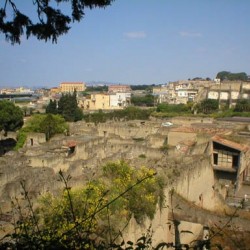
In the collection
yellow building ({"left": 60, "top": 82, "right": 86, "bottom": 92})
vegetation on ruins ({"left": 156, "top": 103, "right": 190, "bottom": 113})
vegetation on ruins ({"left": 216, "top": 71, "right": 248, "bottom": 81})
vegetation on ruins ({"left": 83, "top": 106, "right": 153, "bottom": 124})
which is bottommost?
vegetation on ruins ({"left": 83, "top": 106, "right": 153, "bottom": 124})

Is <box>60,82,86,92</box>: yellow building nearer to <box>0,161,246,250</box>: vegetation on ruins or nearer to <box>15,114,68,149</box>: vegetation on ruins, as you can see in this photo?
<box>15,114,68,149</box>: vegetation on ruins

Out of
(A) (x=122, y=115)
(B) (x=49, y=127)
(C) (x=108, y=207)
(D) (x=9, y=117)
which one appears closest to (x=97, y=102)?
(A) (x=122, y=115)

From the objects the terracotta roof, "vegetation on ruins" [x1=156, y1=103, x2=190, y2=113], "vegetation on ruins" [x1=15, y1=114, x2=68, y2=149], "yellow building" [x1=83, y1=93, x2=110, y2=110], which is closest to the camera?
the terracotta roof

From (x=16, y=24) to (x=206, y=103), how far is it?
2323 inches

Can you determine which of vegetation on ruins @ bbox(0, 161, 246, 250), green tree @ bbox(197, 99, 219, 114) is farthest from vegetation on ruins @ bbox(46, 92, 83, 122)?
vegetation on ruins @ bbox(0, 161, 246, 250)

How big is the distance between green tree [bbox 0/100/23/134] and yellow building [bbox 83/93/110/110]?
148ft

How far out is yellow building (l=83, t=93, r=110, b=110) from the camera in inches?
3297

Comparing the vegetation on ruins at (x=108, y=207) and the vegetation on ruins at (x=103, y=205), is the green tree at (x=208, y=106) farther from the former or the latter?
the vegetation on ruins at (x=103, y=205)

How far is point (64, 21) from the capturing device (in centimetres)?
628

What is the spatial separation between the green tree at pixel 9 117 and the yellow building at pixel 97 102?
45.1 metres

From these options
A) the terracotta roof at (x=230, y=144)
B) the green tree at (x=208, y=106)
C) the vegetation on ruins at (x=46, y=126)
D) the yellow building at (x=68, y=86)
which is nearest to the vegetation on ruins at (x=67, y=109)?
the vegetation on ruins at (x=46, y=126)

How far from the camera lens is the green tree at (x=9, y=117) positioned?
121ft

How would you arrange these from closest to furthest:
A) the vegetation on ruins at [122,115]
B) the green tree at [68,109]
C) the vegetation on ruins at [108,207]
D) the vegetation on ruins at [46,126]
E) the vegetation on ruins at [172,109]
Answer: the vegetation on ruins at [108,207]
the vegetation on ruins at [46,126]
the green tree at [68,109]
the vegetation on ruins at [122,115]
the vegetation on ruins at [172,109]

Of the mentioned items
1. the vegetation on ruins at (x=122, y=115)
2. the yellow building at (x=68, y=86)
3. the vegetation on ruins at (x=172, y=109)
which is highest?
the yellow building at (x=68, y=86)
